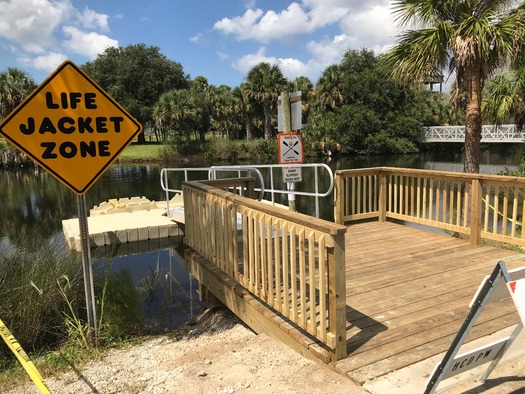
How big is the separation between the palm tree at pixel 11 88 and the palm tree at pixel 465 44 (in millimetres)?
30493

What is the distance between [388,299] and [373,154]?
42911mm

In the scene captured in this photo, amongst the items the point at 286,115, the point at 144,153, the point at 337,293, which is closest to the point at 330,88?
the point at 144,153

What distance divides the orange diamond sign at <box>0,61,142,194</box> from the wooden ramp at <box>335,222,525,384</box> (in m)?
2.59

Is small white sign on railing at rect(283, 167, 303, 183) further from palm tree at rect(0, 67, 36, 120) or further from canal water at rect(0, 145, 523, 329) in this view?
palm tree at rect(0, 67, 36, 120)

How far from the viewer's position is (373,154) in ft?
149

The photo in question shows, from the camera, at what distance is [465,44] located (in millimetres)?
8672

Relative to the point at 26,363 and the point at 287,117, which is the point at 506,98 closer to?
the point at 287,117

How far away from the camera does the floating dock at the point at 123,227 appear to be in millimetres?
9695

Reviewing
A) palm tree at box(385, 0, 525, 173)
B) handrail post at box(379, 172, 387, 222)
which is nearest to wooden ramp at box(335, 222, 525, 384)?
handrail post at box(379, 172, 387, 222)

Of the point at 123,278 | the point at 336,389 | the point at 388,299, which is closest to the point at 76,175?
the point at 123,278

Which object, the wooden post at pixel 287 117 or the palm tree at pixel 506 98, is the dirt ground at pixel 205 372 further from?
the palm tree at pixel 506 98

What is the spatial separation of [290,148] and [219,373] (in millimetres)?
4085

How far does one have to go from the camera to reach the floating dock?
31.8ft

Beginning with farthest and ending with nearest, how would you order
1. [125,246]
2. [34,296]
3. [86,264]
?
1. [125,246]
2. [34,296]
3. [86,264]
